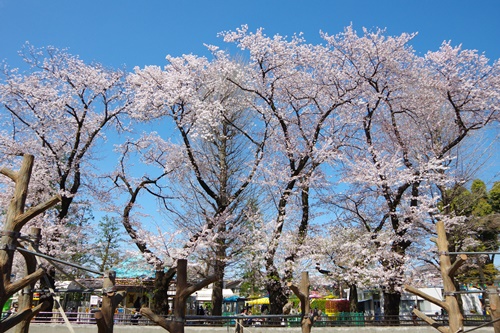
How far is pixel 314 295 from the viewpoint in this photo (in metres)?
26.0

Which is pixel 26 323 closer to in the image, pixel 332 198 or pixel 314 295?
pixel 332 198

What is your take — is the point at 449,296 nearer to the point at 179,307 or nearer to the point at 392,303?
the point at 179,307

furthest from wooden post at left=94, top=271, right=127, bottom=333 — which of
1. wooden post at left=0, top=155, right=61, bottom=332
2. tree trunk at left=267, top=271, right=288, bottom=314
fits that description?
tree trunk at left=267, top=271, right=288, bottom=314

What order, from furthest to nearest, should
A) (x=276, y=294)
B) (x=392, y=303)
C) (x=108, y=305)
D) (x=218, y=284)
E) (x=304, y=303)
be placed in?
(x=218, y=284), (x=392, y=303), (x=276, y=294), (x=304, y=303), (x=108, y=305)

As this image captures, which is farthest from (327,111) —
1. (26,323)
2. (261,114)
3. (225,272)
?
(26,323)

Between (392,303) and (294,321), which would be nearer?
(294,321)

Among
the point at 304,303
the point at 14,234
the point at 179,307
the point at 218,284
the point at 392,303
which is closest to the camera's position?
the point at 14,234

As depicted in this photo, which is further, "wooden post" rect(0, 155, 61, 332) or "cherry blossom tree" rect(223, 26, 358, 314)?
"cherry blossom tree" rect(223, 26, 358, 314)

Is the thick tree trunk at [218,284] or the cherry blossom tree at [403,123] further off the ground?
the cherry blossom tree at [403,123]

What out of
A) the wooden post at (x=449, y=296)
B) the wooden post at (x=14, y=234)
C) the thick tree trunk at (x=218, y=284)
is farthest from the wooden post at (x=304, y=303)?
the thick tree trunk at (x=218, y=284)

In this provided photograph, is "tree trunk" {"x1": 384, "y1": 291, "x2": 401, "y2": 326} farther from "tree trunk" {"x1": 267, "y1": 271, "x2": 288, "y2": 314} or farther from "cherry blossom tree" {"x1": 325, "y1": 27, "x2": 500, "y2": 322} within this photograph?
"tree trunk" {"x1": 267, "y1": 271, "x2": 288, "y2": 314}

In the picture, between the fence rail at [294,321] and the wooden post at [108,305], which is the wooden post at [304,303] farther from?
the fence rail at [294,321]

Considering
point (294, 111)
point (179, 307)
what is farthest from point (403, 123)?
point (179, 307)

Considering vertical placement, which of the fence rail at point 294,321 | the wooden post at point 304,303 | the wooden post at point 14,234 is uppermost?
the wooden post at point 14,234
